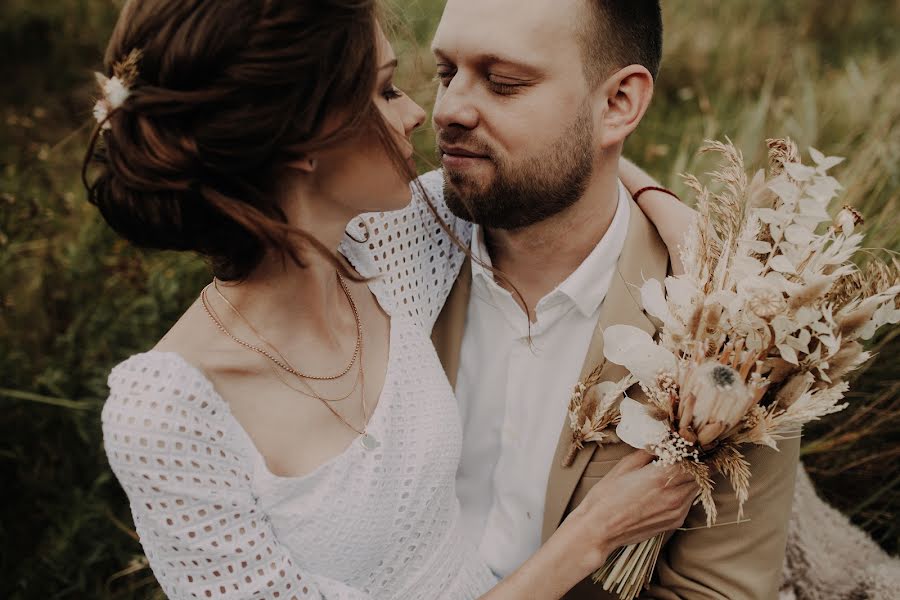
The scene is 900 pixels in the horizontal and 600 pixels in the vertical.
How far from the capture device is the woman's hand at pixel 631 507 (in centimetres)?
190

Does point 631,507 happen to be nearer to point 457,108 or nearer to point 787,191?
point 787,191

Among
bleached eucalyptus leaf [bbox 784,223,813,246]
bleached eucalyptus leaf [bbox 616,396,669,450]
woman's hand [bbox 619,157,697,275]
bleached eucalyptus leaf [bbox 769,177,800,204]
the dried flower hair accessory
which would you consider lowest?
bleached eucalyptus leaf [bbox 616,396,669,450]

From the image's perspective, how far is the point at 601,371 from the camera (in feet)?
6.81

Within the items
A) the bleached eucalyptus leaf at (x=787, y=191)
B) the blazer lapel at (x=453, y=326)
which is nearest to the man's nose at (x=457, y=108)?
the blazer lapel at (x=453, y=326)

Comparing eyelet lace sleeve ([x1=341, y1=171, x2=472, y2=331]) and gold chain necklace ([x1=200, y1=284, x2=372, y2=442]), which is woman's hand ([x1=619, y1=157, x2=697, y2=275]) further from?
gold chain necklace ([x1=200, y1=284, x2=372, y2=442])

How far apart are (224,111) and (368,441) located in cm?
87

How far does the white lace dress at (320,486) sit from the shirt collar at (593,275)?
350 mm

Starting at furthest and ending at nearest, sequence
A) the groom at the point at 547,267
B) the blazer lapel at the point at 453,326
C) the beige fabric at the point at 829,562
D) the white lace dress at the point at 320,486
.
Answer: the beige fabric at the point at 829,562, the blazer lapel at the point at 453,326, the groom at the point at 547,267, the white lace dress at the point at 320,486

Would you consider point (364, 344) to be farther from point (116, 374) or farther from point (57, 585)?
point (57, 585)

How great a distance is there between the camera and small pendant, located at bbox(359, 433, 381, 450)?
1957mm

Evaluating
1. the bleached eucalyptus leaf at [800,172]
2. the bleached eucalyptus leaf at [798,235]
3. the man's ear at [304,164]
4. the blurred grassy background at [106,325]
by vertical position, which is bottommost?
the blurred grassy background at [106,325]

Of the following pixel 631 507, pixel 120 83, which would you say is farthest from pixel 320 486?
pixel 120 83

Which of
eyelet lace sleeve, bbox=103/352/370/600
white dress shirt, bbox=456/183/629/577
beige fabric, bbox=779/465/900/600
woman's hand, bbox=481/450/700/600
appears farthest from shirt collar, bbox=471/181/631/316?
beige fabric, bbox=779/465/900/600

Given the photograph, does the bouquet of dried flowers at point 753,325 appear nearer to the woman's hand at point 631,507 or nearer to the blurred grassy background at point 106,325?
the woman's hand at point 631,507
